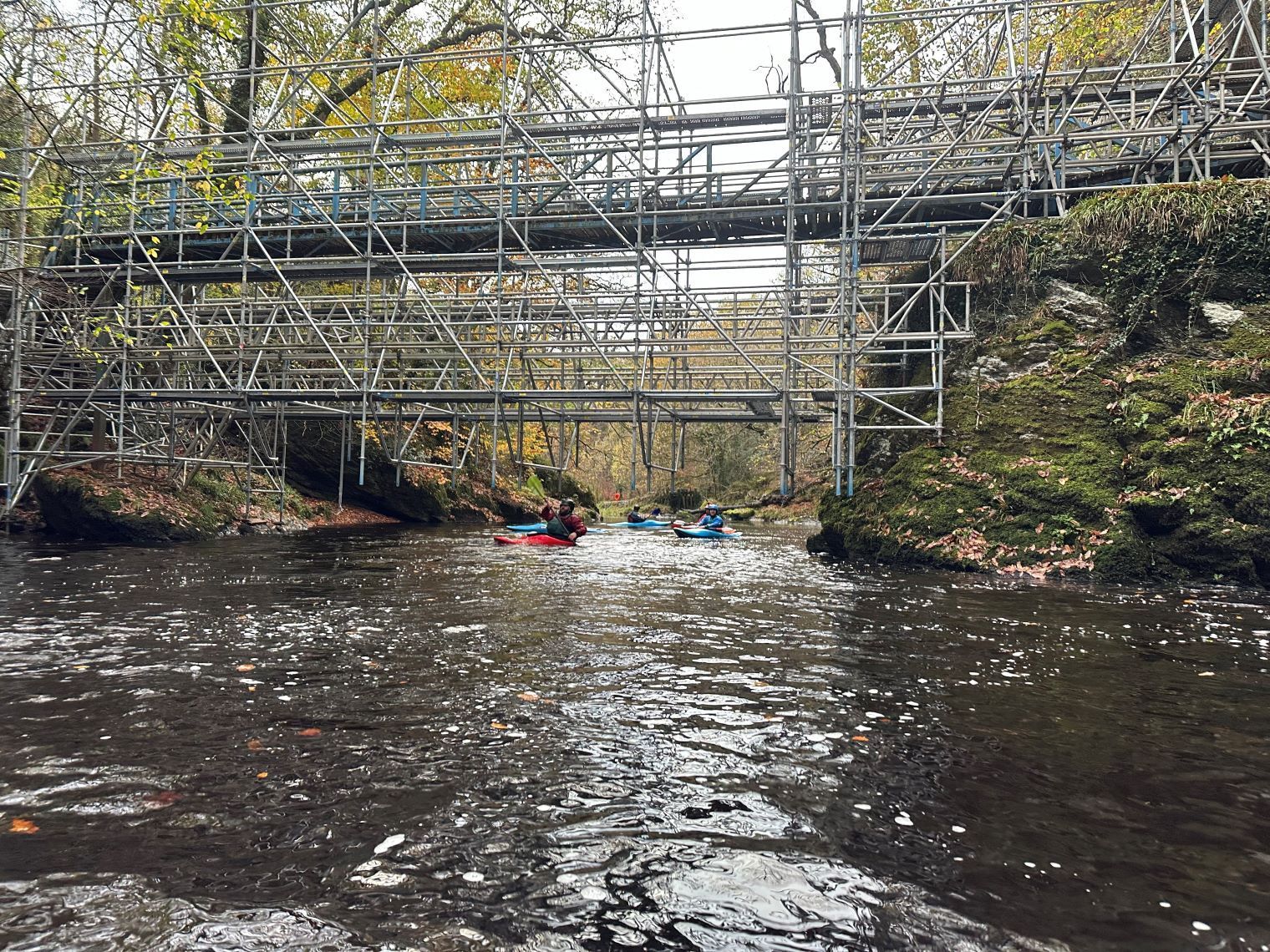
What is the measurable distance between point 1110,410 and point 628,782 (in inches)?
419

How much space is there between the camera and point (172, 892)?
2.84 metres

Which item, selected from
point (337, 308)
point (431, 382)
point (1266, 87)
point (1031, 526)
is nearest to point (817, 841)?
point (1031, 526)

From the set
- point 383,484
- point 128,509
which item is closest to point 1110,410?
point 128,509

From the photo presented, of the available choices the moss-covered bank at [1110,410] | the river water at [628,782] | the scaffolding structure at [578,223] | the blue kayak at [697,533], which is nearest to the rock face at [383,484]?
the scaffolding structure at [578,223]

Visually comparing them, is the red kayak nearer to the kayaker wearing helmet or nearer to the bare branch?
the kayaker wearing helmet

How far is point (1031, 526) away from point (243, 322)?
13.7 meters

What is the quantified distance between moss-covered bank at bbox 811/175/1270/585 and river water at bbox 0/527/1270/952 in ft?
10.3

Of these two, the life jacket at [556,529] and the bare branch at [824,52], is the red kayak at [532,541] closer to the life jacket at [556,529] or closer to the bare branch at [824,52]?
the life jacket at [556,529]

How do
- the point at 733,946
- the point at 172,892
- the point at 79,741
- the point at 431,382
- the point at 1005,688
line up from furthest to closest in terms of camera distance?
the point at 431,382, the point at 1005,688, the point at 79,741, the point at 172,892, the point at 733,946

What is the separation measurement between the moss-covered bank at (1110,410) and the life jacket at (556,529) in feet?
19.9

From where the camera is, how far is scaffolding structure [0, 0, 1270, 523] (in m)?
13.0

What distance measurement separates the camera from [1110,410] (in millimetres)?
11781

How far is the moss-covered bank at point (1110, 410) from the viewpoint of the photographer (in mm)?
10688

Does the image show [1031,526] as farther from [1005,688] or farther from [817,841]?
[817,841]
